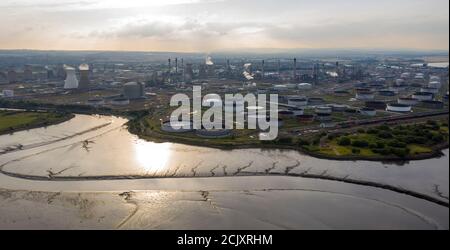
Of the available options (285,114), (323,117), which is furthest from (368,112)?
(285,114)

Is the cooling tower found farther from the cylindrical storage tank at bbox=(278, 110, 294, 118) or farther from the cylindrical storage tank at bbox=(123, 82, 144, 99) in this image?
the cylindrical storage tank at bbox=(278, 110, 294, 118)

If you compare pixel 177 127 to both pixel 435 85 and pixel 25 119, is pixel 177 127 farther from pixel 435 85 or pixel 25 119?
pixel 435 85

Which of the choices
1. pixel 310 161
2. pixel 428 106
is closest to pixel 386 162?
pixel 310 161

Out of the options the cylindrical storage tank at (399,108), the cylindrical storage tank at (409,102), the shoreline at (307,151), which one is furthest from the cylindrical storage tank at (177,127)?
the cylindrical storage tank at (409,102)

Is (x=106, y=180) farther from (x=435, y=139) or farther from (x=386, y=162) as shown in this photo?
(x=435, y=139)

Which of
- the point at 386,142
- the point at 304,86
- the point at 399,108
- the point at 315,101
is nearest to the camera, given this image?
the point at 386,142

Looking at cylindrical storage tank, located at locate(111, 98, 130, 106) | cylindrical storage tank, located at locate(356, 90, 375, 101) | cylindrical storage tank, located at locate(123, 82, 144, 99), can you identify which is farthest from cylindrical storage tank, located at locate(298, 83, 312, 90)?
cylindrical storage tank, located at locate(111, 98, 130, 106)

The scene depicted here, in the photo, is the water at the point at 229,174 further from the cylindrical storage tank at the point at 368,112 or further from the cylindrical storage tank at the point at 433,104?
the cylindrical storage tank at the point at 433,104
